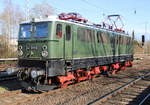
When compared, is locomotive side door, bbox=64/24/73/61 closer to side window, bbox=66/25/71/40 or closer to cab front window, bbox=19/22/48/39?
side window, bbox=66/25/71/40

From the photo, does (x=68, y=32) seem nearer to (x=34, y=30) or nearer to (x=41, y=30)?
(x=41, y=30)

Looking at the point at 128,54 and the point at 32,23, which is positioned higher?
the point at 32,23

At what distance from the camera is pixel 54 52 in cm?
1003

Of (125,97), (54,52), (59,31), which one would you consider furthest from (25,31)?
(125,97)

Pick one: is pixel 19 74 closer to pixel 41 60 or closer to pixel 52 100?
pixel 41 60

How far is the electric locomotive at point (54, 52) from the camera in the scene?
9891 mm

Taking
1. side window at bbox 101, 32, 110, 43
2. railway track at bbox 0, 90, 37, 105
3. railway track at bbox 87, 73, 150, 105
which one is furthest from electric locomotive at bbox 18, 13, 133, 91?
railway track at bbox 87, 73, 150, 105

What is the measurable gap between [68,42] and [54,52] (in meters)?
1.19

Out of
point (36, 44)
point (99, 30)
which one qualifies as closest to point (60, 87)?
point (36, 44)

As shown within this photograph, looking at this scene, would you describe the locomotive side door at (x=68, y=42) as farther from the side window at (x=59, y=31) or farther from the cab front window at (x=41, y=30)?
the cab front window at (x=41, y=30)

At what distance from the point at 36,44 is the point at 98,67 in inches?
220

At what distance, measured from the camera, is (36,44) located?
1027 cm

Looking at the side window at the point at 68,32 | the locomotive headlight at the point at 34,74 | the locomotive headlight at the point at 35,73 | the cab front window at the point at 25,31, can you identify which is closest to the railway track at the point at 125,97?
the locomotive headlight at the point at 35,73

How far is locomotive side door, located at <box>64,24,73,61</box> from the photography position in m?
10.7
